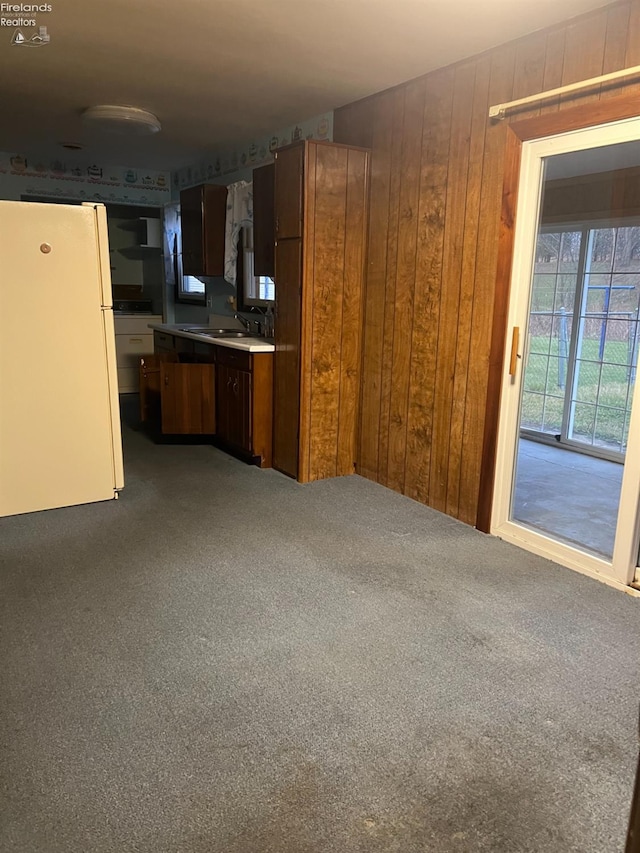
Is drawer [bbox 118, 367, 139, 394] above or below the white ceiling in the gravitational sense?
below

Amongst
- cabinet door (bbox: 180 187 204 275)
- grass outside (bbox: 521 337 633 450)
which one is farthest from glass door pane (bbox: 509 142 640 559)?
cabinet door (bbox: 180 187 204 275)

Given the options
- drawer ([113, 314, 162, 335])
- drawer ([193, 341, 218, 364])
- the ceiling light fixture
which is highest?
the ceiling light fixture

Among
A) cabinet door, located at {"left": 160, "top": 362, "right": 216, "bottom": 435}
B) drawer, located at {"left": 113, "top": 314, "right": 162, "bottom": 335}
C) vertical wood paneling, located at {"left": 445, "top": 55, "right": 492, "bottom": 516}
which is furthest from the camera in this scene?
drawer, located at {"left": 113, "top": 314, "right": 162, "bottom": 335}

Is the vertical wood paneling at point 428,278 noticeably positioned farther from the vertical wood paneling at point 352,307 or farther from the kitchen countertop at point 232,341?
the kitchen countertop at point 232,341

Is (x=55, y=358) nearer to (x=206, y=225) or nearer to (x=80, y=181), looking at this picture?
(x=206, y=225)

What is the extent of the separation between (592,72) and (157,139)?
3752 mm

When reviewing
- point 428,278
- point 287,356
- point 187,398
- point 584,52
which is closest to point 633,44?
point 584,52

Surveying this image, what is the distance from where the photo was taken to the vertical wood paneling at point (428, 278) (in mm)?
3439

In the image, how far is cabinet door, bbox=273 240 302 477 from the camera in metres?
4.01

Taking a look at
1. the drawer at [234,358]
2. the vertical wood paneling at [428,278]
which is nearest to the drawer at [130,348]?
the drawer at [234,358]

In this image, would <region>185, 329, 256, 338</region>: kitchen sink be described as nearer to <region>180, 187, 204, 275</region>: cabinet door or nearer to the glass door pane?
<region>180, 187, 204, 275</region>: cabinet door

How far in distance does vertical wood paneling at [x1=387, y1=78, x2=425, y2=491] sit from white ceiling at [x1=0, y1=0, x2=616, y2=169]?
23 cm

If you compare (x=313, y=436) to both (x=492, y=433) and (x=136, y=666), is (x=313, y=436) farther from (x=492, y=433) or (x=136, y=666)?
(x=136, y=666)

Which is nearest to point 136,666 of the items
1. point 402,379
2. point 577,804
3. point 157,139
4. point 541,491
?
point 577,804
